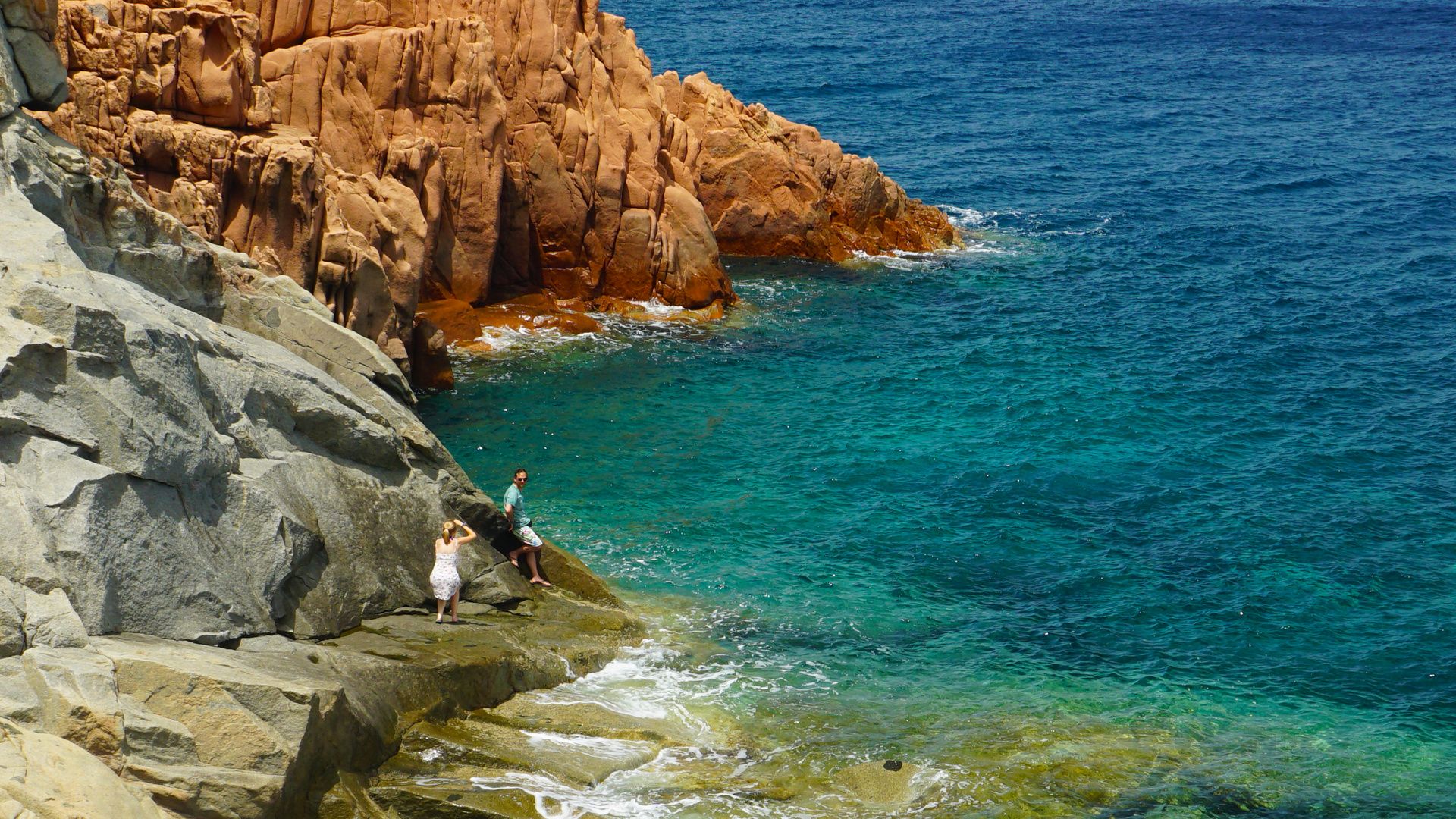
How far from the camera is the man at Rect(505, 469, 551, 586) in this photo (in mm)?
28078

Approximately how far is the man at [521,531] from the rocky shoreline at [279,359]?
1.54 feet

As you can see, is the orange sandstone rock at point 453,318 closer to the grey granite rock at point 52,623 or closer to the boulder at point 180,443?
the boulder at point 180,443

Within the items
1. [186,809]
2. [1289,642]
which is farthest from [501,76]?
[186,809]

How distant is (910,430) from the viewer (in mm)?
42094

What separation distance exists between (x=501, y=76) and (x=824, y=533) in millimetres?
24544

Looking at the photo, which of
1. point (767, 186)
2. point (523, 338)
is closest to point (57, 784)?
point (523, 338)

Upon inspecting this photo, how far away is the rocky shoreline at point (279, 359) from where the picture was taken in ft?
53.9

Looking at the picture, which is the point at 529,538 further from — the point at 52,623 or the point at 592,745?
the point at 52,623

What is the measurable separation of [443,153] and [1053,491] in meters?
24.4

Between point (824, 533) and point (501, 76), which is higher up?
point (501, 76)

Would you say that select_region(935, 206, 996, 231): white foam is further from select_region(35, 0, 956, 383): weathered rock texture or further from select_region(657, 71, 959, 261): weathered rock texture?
select_region(657, 71, 959, 261): weathered rock texture

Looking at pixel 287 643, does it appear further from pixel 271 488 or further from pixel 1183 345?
pixel 1183 345

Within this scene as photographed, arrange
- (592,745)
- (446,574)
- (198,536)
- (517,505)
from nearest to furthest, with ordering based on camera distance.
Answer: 1. (198,536)
2. (592,745)
3. (446,574)
4. (517,505)

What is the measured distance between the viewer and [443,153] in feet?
153
